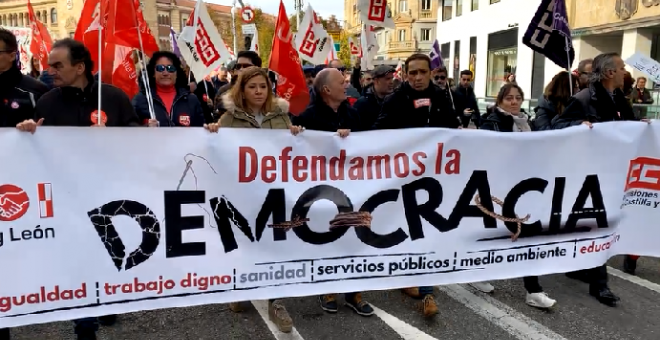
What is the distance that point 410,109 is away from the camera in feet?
14.6

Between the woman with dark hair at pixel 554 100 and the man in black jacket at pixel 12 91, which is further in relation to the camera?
the woman with dark hair at pixel 554 100

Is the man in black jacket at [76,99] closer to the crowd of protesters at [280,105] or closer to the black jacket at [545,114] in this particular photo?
the crowd of protesters at [280,105]

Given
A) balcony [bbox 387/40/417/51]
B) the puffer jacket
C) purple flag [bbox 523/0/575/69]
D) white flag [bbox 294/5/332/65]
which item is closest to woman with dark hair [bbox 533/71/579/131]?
purple flag [bbox 523/0/575/69]

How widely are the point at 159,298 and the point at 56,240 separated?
65cm

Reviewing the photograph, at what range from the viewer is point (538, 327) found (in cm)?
396

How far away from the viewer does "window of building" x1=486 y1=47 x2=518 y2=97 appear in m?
25.9

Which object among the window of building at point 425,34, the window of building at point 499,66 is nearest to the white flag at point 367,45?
the window of building at point 499,66

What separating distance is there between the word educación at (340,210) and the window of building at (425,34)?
214 ft

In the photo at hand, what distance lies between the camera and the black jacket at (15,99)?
11.7ft

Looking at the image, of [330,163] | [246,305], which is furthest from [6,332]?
[330,163]

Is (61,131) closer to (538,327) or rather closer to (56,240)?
(56,240)

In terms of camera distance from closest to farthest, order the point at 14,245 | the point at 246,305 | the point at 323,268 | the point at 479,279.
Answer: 1. the point at 14,245
2. the point at 323,268
3. the point at 479,279
4. the point at 246,305

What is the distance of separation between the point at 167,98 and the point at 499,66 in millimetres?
25145

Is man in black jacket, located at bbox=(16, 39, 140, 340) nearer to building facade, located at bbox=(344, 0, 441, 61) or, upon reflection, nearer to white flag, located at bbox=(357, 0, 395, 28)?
white flag, located at bbox=(357, 0, 395, 28)
